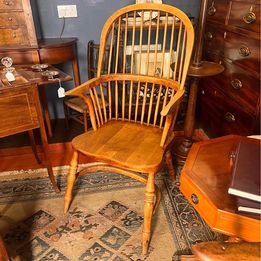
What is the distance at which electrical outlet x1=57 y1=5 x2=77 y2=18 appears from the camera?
222 centimetres

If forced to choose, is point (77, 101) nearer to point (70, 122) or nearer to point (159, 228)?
point (70, 122)

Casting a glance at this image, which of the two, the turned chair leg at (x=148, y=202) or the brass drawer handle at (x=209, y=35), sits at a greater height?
the brass drawer handle at (x=209, y=35)

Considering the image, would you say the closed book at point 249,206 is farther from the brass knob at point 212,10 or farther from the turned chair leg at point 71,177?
the brass knob at point 212,10

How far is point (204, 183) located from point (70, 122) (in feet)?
6.35

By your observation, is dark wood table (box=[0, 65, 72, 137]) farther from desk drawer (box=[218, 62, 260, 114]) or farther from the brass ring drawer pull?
the brass ring drawer pull

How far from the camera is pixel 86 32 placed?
238 centimetres

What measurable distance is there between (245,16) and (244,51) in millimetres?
210

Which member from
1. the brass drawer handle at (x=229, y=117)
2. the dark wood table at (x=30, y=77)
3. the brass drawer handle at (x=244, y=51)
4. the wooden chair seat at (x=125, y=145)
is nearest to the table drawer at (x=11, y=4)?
the dark wood table at (x=30, y=77)

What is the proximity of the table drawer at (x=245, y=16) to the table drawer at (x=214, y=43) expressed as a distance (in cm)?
16

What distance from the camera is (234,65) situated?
1.77 m

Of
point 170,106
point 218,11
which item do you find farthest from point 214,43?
point 170,106

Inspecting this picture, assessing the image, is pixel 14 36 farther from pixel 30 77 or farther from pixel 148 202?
pixel 148 202

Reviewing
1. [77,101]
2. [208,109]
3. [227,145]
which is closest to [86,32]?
[77,101]

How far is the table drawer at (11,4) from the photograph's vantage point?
68.2 inches
